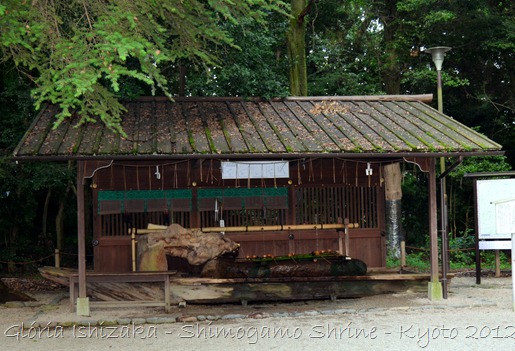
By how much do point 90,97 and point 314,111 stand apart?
17.0 ft

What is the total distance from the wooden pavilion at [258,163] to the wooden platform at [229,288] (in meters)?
0.71

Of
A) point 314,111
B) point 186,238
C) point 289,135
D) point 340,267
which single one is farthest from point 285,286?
point 314,111

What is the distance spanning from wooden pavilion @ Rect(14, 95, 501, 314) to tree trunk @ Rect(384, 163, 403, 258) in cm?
343

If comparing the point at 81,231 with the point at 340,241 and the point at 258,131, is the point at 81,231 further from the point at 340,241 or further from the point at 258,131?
the point at 340,241

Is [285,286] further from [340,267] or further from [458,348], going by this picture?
[458,348]

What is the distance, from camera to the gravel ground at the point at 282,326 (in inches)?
336

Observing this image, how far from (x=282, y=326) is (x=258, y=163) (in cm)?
420

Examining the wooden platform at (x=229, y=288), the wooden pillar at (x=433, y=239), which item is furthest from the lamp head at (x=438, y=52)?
the wooden platform at (x=229, y=288)

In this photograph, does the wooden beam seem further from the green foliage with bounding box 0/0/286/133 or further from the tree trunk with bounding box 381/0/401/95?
the tree trunk with bounding box 381/0/401/95

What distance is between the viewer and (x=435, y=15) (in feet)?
60.8

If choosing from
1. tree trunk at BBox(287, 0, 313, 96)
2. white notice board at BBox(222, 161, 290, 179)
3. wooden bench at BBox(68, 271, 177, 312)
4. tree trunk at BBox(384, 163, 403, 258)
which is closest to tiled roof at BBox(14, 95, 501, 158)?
white notice board at BBox(222, 161, 290, 179)

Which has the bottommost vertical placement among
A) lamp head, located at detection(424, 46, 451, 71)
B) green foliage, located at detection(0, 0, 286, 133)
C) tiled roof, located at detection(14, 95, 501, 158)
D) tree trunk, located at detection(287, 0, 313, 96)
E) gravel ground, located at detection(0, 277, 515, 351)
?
gravel ground, located at detection(0, 277, 515, 351)

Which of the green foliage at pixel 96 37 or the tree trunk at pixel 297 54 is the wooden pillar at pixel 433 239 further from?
the tree trunk at pixel 297 54

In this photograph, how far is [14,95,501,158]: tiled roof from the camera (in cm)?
1052
